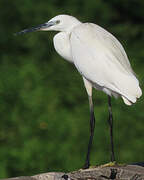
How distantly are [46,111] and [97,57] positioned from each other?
137 inches

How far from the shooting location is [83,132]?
8.95 m

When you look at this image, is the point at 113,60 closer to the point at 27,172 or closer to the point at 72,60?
the point at 72,60

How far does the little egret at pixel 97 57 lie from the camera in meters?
5.55

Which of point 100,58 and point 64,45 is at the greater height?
point 64,45

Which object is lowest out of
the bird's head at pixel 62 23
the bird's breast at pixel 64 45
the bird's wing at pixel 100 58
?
the bird's wing at pixel 100 58

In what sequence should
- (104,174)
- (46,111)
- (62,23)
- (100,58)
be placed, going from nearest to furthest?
(104,174) < (100,58) < (62,23) < (46,111)

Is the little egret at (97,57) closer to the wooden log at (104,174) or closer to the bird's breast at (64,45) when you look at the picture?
the bird's breast at (64,45)

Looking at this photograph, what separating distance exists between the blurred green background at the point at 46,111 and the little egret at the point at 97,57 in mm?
2675

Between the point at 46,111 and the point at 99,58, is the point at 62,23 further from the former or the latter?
the point at 46,111

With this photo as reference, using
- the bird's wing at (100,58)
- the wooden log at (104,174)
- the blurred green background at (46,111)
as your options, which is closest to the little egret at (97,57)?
the bird's wing at (100,58)

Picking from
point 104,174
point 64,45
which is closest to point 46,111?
point 64,45

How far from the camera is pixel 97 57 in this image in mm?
5793

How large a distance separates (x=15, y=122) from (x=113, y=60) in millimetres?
3623

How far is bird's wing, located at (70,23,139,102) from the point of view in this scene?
5.59 metres
